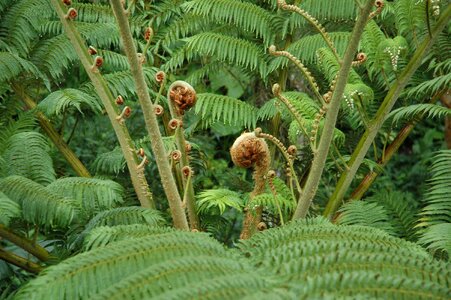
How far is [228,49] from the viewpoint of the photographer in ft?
8.58

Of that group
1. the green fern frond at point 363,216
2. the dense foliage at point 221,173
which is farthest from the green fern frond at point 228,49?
the green fern frond at point 363,216

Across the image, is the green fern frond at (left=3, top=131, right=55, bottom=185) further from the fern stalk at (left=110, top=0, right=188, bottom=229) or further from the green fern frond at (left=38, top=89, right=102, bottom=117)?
the fern stalk at (left=110, top=0, right=188, bottom=229)

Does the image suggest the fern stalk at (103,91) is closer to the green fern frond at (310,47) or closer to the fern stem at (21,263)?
the fern stem at (21,263)

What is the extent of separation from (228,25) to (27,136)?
0.98m

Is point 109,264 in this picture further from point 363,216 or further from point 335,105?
point 363,216

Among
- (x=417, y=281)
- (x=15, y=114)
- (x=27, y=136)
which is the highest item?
(x=417, y=281)

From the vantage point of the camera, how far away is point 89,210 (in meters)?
1.98

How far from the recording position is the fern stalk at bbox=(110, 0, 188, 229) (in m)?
1.69

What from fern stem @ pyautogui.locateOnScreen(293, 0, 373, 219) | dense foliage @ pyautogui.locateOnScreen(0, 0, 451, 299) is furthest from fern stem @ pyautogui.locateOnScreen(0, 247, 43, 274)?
fern stem @ pyautogui.locateOnScreen(293, 0, 373, 219)

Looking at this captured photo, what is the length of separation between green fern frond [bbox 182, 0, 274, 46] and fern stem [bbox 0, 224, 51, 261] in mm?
1097

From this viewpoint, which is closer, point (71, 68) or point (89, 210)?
point (89, 210)

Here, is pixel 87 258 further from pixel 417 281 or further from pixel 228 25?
pixel 228 25

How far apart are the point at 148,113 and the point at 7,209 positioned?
0.42 m

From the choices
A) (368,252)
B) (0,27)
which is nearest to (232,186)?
(0,27)
